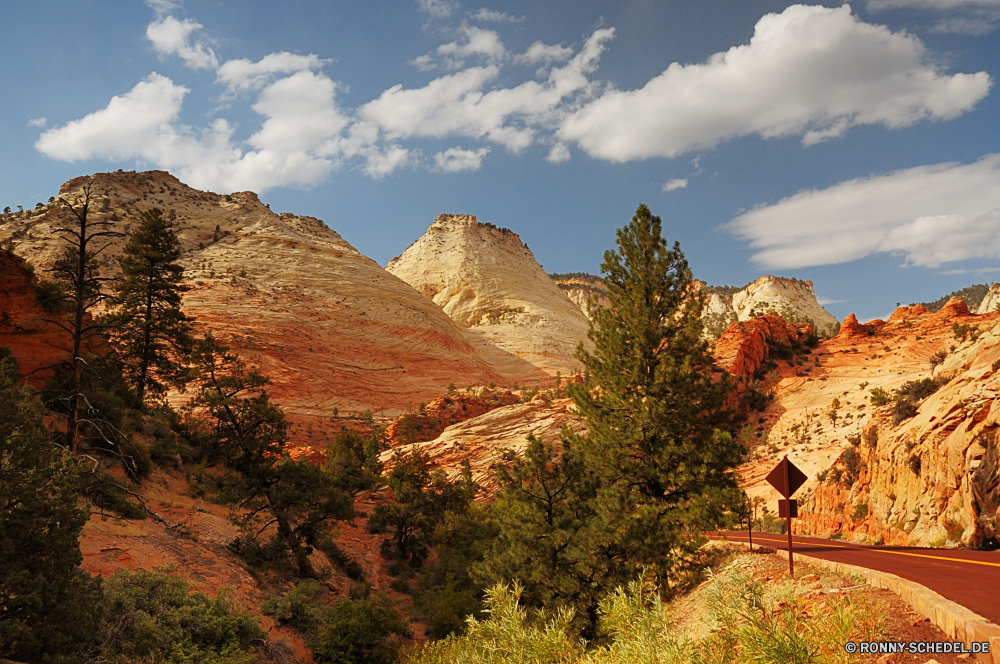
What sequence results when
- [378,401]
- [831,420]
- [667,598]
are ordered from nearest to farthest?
[667,598], [831,420], [378,401]

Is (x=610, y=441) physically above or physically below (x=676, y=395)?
below

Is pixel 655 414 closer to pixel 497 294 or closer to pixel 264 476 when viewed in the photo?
pixel 264 476

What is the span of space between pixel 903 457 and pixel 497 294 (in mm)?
71733

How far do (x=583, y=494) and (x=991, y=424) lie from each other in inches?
374

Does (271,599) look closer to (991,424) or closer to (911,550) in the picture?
(911,550)

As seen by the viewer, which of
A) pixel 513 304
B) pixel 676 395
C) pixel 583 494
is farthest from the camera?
pixel 513 304

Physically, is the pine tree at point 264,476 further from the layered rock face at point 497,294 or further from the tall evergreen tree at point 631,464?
the layered rock face at point 497,294

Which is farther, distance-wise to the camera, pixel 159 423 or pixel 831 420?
pixel 831 420

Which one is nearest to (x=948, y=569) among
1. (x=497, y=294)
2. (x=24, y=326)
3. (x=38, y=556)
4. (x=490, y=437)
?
(x=38, y=556)

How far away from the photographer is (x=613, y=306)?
13695 millimetres

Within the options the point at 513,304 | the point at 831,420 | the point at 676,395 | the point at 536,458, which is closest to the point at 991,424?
the point at 676,395

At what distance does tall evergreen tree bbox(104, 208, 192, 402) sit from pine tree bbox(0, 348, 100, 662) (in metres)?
14.8

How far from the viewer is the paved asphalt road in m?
6.31

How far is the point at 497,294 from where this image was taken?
85812 mm
